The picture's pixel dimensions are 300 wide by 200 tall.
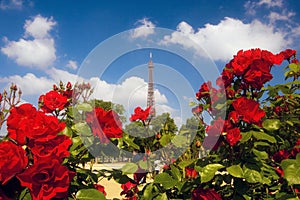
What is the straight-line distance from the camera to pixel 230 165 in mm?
1758

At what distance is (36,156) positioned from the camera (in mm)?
1020

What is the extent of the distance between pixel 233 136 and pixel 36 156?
1.09 m

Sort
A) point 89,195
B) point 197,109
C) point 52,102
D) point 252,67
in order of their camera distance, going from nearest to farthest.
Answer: point 89,195
point 252,67
point 52,102
point 197,109

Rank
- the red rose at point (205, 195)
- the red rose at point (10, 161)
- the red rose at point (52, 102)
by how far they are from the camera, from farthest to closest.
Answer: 1. the red rose at point (52, 102)
2. the red rose at point (205, 195)
3. the red rose at point (10, 161)

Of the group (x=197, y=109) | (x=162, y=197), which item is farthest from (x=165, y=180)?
(x=197, y=109)

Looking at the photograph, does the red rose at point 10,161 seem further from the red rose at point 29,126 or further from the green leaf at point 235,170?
the green leaf at point 235,170

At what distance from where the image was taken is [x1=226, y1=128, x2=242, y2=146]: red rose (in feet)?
5.44

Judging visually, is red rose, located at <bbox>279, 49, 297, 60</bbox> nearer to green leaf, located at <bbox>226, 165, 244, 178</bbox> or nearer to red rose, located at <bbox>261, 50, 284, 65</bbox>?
red rose, located at <bbox>261, 50, 284, 65</bbox>

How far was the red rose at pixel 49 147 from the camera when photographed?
1025 mm

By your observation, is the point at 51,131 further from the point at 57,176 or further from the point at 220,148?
the point at 220,148

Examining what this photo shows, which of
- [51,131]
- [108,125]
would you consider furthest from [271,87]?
[51,131]

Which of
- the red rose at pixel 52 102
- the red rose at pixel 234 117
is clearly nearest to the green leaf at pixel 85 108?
the red rose at pixel 52 102

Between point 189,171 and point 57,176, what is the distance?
1160 mm

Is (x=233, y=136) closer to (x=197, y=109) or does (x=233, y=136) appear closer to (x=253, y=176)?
(x=253, y=176)
